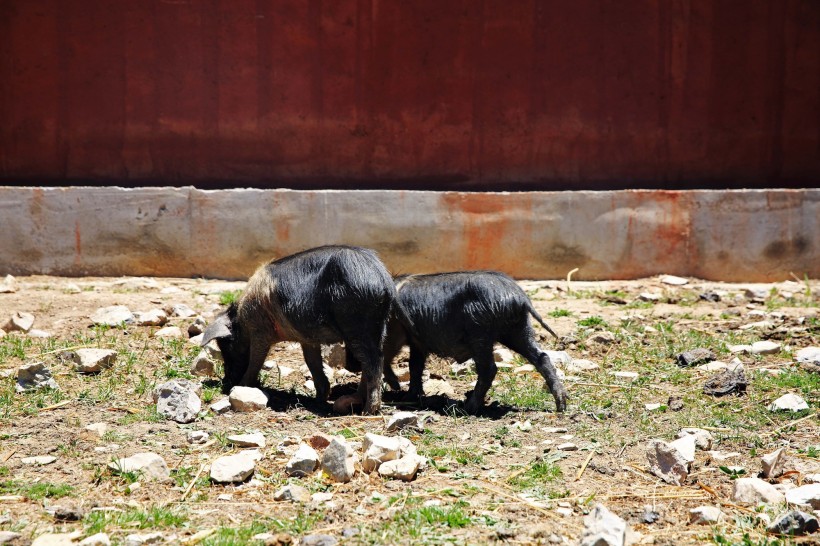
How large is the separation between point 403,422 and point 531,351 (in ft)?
3.77

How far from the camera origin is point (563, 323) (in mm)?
7914

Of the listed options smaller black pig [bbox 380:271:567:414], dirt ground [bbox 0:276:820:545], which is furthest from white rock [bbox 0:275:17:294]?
smaller black pig [bbox 380:271:567:414]

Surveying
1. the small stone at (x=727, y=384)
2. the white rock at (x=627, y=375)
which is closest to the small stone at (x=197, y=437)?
the white rock at (x=627, y=375)

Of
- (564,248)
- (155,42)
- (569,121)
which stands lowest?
(564,248)

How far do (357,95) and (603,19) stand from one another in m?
2.76

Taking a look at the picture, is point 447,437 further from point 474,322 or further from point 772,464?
point 772,464

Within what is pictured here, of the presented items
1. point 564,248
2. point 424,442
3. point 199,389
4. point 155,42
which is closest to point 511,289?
point 424,442

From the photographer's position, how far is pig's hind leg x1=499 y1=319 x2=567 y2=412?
580cm

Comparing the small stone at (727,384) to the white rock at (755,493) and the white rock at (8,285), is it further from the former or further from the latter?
the white rock at (8,285)

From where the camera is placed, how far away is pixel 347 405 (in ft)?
19.4

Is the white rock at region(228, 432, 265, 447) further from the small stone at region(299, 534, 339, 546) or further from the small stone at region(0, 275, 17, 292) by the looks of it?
the small stone at region(0, 275, 17, 292)

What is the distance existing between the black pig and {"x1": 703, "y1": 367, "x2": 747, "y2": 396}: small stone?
2223 millimetres

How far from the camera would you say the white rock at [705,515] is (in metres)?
3.94

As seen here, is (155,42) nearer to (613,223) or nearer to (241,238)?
(241,238)
